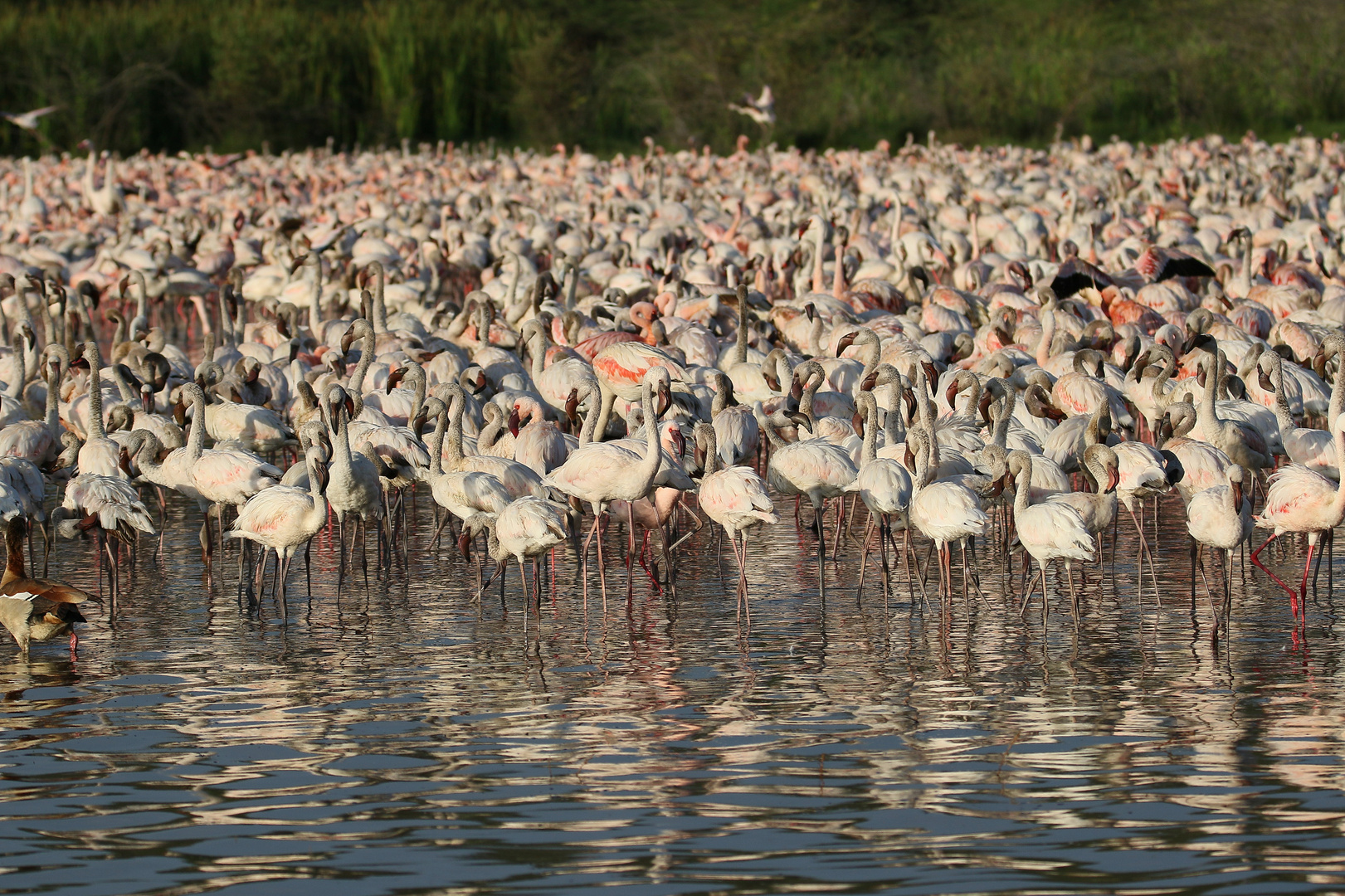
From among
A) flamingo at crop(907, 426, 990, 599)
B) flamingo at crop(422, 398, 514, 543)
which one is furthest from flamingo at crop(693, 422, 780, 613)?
flamingo at crop(422, 398, 514, 543)

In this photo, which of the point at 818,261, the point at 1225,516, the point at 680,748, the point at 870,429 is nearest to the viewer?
the point at 680,748

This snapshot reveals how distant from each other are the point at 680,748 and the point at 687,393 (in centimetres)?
500

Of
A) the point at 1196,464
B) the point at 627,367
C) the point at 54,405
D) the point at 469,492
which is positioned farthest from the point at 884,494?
the point at 54,405

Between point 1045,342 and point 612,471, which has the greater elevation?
point 1045,342

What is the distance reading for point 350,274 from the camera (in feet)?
60.7

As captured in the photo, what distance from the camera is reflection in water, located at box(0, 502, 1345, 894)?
535cm

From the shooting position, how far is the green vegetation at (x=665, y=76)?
40.3 meters

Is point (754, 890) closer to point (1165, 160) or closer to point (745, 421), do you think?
point (745, 421)

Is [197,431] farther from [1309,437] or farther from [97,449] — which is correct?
[1309,437]

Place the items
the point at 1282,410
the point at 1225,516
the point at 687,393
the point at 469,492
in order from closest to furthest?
the point at 1225,516
the point at 469,492
the point at 1282,410
the point at 687,393

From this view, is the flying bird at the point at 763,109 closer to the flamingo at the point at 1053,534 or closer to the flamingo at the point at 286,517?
the flamingo at the point at 286,517

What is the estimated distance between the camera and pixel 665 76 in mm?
43625

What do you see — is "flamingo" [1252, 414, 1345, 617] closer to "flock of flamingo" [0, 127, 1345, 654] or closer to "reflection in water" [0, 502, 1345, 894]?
"flock of flamingo" [0, 127, 1345, 654]

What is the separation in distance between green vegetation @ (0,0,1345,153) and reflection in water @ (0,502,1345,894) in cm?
3308
